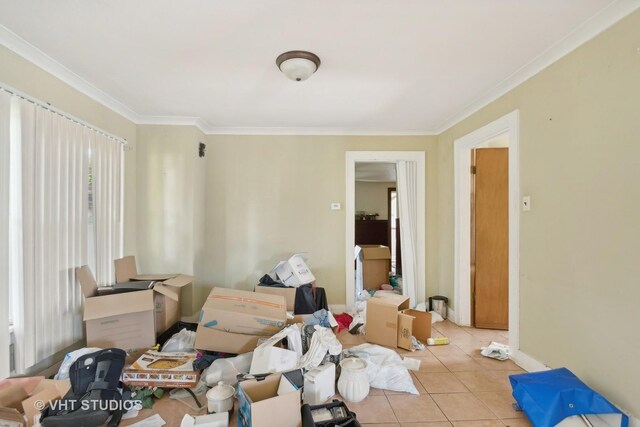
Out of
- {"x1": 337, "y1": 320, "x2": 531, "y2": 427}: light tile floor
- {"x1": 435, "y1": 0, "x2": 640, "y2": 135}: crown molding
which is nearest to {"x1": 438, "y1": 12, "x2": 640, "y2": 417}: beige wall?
{"x1": 435, "y1": 0, "x2": 640, "y2": 135}: crown molding

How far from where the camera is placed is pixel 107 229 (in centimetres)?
280

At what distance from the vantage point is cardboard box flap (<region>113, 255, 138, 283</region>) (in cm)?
284

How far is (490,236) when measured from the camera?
3242mm

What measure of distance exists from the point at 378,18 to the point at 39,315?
296cm

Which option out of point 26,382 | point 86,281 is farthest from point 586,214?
point 86,281

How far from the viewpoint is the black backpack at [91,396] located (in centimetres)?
158

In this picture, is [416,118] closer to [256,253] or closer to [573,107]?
[573,107]

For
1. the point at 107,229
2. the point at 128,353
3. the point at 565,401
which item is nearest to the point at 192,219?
the point at 107,229

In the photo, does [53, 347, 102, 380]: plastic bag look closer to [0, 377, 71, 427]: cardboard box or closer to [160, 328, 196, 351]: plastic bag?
[0, 377, 71, 427]: cardboard box

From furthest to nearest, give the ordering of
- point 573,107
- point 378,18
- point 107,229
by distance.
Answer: point 107,229 → point 573,107 → point 378,18

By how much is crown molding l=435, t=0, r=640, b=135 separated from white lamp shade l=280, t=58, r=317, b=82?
5.31 feet

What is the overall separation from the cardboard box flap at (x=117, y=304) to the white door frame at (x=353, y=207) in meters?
2.24

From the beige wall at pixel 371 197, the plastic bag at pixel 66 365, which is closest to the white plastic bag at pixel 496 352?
the plastic bag at pixel 66 365

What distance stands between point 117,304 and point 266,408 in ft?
5.37
